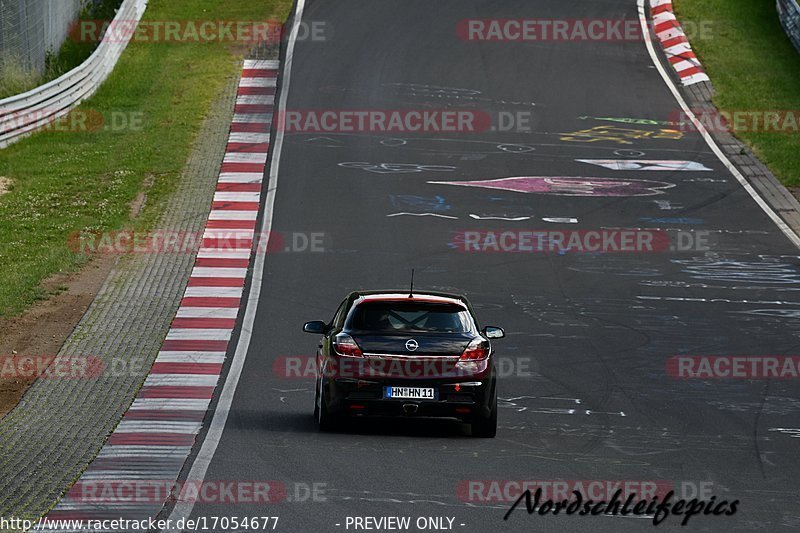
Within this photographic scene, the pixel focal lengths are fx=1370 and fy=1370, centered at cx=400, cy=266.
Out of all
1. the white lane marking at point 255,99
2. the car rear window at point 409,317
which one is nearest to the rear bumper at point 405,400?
the car rear window at point 409,317

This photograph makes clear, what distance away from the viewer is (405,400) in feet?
44.4

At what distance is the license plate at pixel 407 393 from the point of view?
44.4 ft

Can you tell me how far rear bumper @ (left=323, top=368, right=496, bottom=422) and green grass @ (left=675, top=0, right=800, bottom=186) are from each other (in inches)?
673

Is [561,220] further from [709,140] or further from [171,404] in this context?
[171,404]

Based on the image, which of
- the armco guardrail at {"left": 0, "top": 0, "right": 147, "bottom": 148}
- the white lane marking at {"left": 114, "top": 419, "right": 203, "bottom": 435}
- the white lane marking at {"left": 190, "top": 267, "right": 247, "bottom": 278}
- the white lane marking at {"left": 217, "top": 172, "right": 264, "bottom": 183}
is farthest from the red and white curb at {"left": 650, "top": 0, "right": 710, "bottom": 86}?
the white lane marking at {"left": 114, "top": 419, "right": 203, "bottom": 435}

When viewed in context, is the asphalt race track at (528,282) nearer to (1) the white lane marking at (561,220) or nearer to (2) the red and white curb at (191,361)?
(1) the white lane marking at (561,220)

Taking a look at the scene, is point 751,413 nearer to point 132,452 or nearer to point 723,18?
point 132,452

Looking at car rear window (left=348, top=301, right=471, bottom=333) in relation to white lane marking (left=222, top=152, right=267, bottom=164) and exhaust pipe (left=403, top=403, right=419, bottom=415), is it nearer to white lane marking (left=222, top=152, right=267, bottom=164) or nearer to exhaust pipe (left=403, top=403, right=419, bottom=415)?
exhaust pipe (left=403, top=403, right=419, bottom=415)

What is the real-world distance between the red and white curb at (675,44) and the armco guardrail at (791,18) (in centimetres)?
310

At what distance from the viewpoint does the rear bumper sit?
13547mm

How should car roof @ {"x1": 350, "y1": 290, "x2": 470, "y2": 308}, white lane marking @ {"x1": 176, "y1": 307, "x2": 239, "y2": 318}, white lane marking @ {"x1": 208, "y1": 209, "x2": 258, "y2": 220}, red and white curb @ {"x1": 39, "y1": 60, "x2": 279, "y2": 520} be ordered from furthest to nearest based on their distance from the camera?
white lane marking @ {"x1": 208, "y1": 209, "x2": 258, "y2": 220}
white lane marking @ {"x1": 176, "y1": 307, "x2": 239, "y2": 318}
car roof @ {"x1": 350, "y1": 290, "x2": 470, "y2": 308}
red and white curb @ {"x1": 39, "y1": 60, "x2": 279, "y2": 520}

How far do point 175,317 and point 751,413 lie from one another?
28.1 feet

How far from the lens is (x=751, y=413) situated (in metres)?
15.5

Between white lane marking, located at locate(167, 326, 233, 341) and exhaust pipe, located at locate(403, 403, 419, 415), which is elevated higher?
exhaust pipe, located at locate(403, 403, 419, 415)
